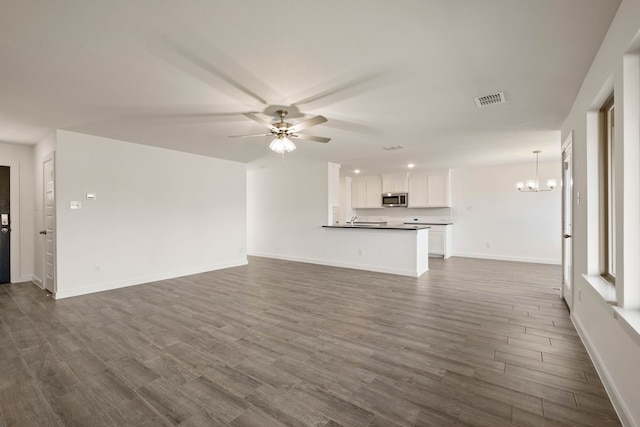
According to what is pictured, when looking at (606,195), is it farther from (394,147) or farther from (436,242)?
(436,242)

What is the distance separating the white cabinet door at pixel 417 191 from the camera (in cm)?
855

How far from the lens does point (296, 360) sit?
2.45 metres

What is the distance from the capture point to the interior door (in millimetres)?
5195

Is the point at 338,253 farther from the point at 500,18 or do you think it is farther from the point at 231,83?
the point at 500,18

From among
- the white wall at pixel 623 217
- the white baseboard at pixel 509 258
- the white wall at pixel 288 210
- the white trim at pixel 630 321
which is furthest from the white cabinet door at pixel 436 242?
the white trim at pixel 630 321

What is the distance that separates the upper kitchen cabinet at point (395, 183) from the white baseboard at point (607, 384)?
6.23 m

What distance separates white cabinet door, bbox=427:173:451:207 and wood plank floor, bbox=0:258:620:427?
13.5 ft

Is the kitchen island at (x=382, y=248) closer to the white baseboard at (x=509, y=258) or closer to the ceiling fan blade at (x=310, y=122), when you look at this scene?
the white baseboard at (x=509, y=258)

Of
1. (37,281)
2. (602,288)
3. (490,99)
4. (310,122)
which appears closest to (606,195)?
(602,288)

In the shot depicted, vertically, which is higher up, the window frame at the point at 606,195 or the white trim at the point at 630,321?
the window frame at the point at 606,195

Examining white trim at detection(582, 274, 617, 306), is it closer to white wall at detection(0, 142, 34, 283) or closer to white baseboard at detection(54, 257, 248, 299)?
white baseboard at detection(54, 257, 248, 299)

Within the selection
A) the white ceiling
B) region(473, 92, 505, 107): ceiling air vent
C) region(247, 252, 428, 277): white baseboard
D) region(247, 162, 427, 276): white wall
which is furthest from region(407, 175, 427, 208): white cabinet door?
region(473, 92, 505, 107): ceiling air vent

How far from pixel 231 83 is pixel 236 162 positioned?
4.20m

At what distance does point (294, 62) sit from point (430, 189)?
6.97 meters
